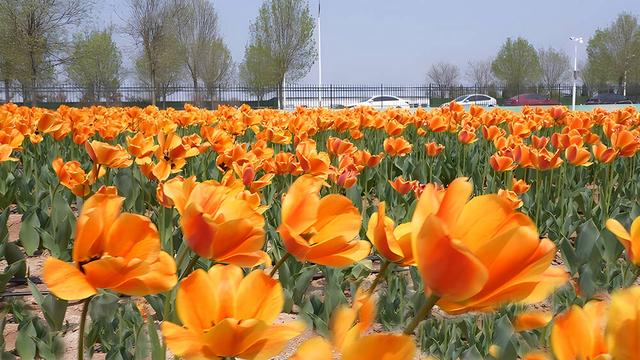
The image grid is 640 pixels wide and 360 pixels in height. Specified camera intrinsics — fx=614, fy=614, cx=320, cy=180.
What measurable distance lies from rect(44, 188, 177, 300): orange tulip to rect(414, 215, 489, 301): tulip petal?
0.29 metres

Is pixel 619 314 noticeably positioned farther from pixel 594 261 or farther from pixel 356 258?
pixel 594 261

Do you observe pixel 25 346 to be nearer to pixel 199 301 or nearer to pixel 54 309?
pixel 54 309

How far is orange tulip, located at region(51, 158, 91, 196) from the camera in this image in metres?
2.25

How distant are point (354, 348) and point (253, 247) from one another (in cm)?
32

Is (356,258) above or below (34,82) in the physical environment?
below

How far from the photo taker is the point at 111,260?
0.63m

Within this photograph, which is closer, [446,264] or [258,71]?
[446,264]

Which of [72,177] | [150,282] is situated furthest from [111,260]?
[72,177]

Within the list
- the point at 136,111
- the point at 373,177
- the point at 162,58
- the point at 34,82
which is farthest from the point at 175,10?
the point at 373,177

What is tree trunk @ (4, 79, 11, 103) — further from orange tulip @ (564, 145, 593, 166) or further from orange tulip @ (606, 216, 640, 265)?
orange tulip @ (606, 216, 640, 265)

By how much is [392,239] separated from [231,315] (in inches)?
6.9

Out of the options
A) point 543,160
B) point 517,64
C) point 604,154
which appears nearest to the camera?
point 543,160

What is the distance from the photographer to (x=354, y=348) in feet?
1.42

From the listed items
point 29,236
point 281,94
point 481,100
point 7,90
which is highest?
point 7,90
